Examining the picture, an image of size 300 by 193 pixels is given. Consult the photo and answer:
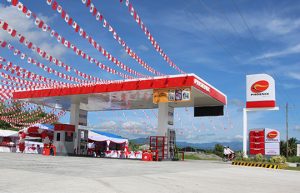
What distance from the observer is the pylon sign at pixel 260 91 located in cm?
2919

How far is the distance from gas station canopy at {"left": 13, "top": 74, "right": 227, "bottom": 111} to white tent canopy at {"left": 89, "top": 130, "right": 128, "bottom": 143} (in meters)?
6.40

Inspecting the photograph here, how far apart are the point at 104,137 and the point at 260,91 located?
1964 cm

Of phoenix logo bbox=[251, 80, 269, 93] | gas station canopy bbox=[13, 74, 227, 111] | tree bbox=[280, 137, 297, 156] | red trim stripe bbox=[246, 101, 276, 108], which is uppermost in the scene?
phoenix logo bbox=[251, 80, 269, 93]

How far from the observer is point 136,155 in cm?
3522

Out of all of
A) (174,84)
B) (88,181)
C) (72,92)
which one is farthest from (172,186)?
(72,92)

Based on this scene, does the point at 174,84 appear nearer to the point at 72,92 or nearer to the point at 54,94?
the point at 72,92

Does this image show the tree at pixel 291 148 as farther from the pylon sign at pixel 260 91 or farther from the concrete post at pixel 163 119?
the concrete post at pixel 163 119

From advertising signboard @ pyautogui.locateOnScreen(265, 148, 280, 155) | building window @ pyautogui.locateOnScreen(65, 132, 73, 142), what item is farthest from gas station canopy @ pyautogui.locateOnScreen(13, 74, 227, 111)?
advertising signboard @ pyautogui.locateOnScreen(265, 148, 280, 155)

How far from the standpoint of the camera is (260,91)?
29.5 meters

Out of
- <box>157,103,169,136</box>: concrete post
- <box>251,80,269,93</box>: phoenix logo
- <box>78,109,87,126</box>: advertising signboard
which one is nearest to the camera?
<box>157,103,169,136</box>: concrete post

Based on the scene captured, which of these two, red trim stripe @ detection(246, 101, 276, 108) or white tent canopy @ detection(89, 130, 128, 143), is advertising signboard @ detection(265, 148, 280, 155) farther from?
white tent canopy @ detection(89, 130, 128, 143)

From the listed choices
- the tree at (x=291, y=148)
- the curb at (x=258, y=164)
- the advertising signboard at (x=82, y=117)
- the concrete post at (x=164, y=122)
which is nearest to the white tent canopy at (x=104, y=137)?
the advertising signboard at (x=82, y=117)

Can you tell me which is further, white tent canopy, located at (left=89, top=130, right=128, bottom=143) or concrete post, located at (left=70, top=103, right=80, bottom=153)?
white tent canopy, located at (left=89, top=130, right=128, bottom=143)

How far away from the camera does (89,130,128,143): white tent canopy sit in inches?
1647
